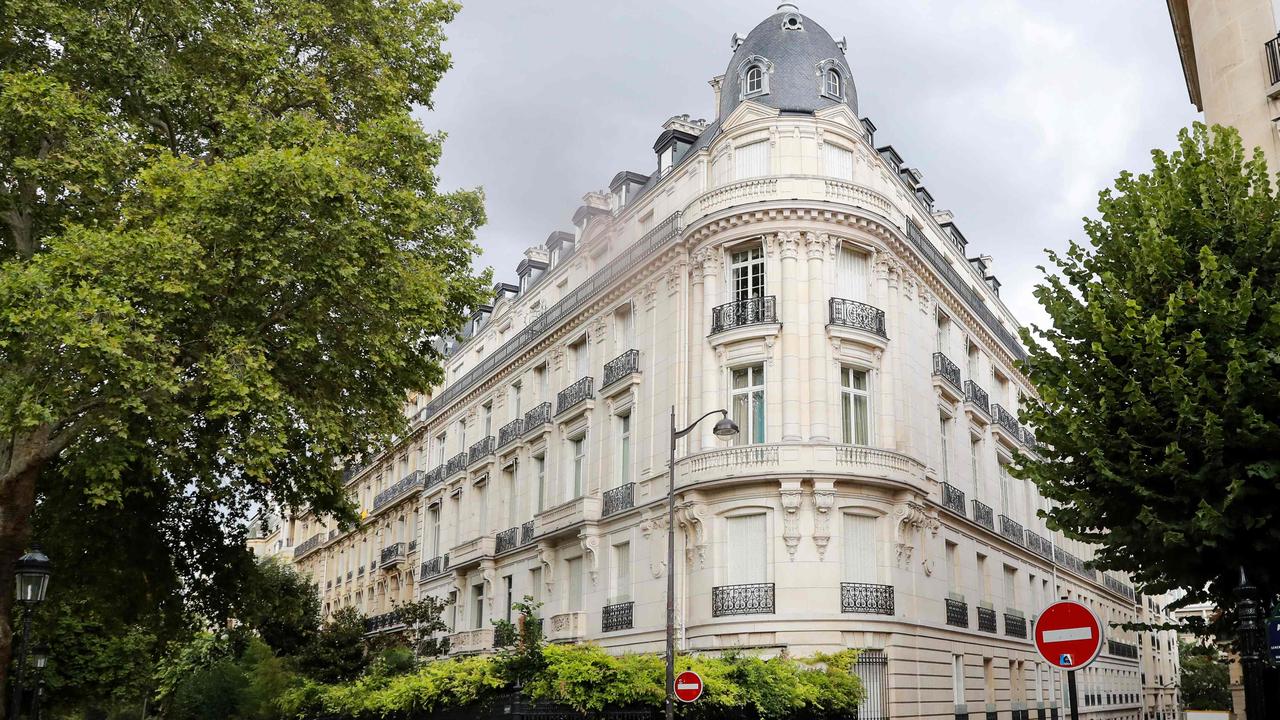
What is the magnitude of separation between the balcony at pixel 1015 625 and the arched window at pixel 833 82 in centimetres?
1709

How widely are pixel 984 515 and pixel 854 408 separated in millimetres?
8907

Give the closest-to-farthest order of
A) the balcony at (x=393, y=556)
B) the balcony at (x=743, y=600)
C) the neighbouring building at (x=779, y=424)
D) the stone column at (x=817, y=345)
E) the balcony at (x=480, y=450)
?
1. the balcony at (x=743, y=600)
2. the neighbouring building at (x=779, y=424)
3. the stone column at (x=817, y=345)
4. the balcony at (x=480, y=450)
5. the balcony at (x=393, y=556)

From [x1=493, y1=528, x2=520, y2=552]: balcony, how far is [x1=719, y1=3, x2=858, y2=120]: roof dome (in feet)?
51.9

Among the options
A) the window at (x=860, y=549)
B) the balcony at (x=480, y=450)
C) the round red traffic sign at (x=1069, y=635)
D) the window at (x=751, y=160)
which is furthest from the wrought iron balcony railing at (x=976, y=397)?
the round red traffic sign at (x=1069, y=635)

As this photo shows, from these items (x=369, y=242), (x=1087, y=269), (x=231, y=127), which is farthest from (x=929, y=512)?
(x=231, y=127)

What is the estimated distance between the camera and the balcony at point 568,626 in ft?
97.7

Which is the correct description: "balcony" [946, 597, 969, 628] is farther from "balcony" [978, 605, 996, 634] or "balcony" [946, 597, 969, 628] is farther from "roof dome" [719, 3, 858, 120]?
"roof dome" [719, 3, 858, 120]

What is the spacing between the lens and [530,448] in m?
36.1

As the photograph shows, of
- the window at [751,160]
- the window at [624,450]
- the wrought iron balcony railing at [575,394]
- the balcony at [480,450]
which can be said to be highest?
the window at [751,160]

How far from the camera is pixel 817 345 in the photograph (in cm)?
2552

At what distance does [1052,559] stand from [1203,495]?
2925 centimetres

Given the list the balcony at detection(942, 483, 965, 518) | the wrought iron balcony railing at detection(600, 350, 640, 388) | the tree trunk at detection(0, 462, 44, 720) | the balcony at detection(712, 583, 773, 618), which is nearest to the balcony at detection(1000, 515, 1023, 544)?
the balcony at detection(942, 483, 965, 518)

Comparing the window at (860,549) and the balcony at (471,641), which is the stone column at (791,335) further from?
the balcony at (471,641)

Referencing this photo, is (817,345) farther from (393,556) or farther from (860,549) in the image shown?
(393,556)
